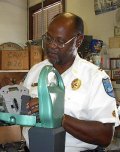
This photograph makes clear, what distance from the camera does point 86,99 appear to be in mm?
1361

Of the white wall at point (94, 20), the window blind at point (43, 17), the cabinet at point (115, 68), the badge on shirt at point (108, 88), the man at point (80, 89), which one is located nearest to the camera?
the man at point (80, 89)

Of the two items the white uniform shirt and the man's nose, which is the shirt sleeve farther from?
the man's nose

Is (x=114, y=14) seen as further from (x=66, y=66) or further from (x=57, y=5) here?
(x=66, y=66)

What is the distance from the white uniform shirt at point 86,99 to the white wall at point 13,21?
3176 millimetres

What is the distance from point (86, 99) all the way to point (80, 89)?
7 cm

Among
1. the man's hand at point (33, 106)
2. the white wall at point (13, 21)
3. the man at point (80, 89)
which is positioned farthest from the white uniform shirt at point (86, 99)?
the white wall at point (13, 21)

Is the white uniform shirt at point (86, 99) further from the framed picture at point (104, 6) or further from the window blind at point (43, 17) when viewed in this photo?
the window blind at point (43, 17)

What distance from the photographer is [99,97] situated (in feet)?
4.34

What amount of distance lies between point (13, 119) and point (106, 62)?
235cm

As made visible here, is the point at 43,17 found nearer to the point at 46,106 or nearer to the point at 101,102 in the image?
the point at 101,102

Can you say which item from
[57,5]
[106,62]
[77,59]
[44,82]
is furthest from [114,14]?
[44,82]

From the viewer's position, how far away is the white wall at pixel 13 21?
4.49 metres

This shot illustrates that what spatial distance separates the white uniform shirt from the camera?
4.31ft

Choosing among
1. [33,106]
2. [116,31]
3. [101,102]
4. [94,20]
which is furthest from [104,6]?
[33,106]
